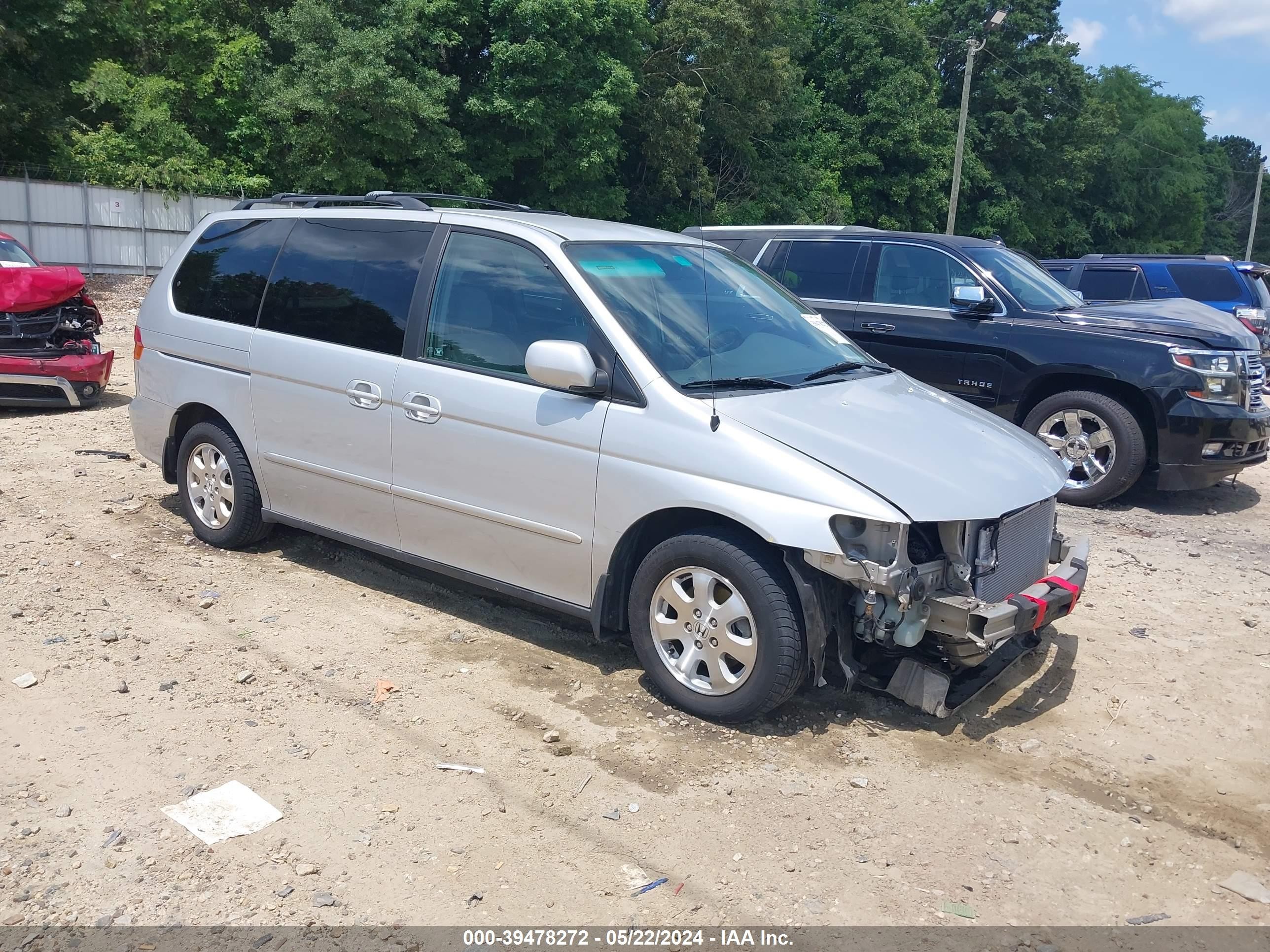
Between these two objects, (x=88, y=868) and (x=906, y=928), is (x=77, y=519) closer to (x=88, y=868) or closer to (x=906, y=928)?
(x=88, y=868)

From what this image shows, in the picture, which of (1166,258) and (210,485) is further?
(1166,258)

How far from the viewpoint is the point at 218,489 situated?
241 inches

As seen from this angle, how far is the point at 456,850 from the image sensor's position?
11.0ft

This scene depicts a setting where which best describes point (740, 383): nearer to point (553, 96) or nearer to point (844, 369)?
point (844, 369)

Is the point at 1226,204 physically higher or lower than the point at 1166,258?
higher

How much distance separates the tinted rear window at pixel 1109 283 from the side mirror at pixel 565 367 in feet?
38.8

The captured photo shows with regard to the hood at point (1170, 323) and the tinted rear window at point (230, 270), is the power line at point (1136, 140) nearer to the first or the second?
the hood at point (1170, 323)

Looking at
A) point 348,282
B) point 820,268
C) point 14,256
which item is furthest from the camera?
point 14,256

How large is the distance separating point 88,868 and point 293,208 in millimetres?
3886

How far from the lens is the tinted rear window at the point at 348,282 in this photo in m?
5.18

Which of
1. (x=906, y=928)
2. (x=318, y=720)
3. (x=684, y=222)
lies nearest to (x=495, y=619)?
(x=318, y=720)

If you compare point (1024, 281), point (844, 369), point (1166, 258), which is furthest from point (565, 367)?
point (1166, 258)

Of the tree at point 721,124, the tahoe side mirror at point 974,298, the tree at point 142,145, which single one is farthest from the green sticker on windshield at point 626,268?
the tree at point 721,124

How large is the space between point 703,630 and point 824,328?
6.70 ft
